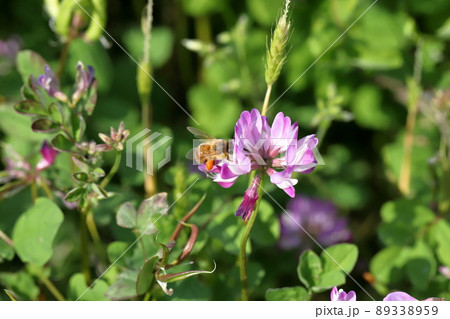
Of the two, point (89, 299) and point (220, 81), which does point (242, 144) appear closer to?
point (89, 299)

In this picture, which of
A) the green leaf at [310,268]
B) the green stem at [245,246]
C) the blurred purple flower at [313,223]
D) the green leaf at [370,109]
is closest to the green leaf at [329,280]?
the green leaf at [310,268]

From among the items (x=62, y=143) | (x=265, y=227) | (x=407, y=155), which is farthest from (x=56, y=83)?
(x=407, y=155)

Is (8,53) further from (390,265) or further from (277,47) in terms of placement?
(390,265)

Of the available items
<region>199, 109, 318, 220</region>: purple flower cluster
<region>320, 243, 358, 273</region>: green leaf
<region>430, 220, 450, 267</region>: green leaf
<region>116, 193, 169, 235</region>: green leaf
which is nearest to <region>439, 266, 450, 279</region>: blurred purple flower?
<region>430, 220, 450, 267</region>: green leaf

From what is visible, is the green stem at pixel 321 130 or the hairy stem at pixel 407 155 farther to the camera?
the hairy stem at pixel 407 155

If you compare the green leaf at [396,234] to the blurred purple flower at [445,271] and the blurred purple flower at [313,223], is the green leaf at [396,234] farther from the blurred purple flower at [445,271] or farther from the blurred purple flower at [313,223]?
the blurred purple flower at [313,223]
